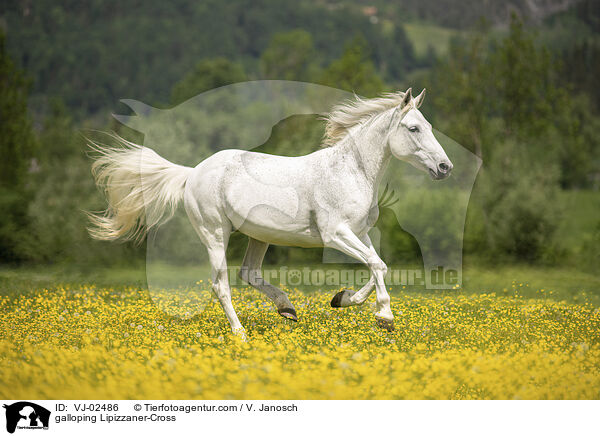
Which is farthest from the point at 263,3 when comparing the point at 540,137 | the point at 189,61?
the point at 540,137

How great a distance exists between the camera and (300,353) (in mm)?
6438

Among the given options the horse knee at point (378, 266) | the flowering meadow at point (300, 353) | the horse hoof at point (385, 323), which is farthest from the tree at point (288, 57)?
the horse hoof at point (385, 323)

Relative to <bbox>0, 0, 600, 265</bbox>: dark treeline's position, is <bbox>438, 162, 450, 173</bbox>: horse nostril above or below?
above

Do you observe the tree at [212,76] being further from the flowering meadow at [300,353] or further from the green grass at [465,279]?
the flowering meadow at [300,353]

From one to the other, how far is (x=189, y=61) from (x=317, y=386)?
68.3 m

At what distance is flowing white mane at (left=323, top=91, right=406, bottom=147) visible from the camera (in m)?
7.35

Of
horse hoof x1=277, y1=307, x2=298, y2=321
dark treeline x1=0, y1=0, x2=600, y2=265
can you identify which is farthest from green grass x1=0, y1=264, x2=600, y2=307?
horse hoof x1=277, y1=307, x2=298, y2=321

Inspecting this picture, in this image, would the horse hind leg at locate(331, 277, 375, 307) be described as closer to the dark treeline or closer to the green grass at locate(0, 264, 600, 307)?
the dark treeline

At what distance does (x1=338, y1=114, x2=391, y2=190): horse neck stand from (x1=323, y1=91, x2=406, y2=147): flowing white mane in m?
0.15

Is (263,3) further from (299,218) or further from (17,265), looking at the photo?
(299,218)

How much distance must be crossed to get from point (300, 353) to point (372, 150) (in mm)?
2470
